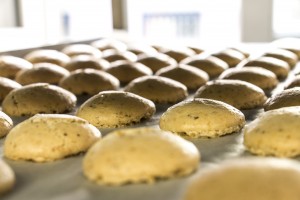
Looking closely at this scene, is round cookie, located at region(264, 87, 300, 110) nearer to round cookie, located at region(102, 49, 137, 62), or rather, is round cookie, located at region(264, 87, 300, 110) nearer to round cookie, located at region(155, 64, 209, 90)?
round cookie, located at region(155, 64, 209, 90)

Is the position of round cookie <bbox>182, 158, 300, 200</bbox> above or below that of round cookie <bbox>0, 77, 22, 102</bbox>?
above

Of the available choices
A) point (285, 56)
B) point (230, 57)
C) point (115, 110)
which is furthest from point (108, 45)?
point (115, 110)

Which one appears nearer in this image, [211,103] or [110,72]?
[211,103]

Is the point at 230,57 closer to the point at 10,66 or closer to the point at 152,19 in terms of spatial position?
the point at 10,66

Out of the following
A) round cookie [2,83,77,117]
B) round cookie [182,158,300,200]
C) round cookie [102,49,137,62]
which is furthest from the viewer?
round cookie [102,49,137,62]

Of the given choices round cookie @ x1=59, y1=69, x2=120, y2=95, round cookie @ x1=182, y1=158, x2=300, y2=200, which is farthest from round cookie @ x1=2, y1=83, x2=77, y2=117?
round cookie @ x1=182, y1=158, x2=300, y2=200

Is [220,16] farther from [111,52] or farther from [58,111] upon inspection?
[58,111]

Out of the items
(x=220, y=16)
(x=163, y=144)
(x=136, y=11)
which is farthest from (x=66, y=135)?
(x=220, y=16)
